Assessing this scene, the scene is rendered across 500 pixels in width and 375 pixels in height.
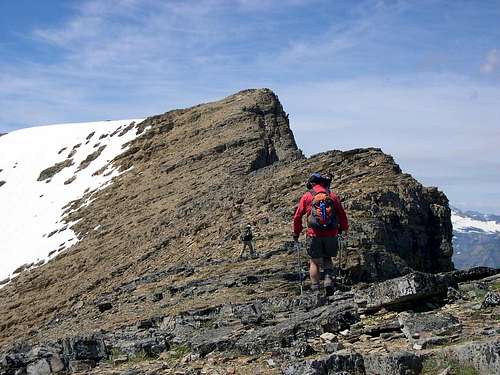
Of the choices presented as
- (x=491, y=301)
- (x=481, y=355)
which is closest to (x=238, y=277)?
(x=491, y=301)

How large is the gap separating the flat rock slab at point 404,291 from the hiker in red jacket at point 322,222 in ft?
7.89

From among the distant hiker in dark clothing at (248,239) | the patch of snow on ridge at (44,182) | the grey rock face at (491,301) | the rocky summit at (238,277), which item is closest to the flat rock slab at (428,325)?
the rocky summit at (238,277)

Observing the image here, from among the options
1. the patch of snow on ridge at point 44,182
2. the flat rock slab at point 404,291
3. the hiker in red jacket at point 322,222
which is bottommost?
the flat rock slab at point 404,291

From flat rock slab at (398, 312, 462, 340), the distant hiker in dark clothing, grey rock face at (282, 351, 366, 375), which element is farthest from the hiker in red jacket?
the distant hiker in dark clothing

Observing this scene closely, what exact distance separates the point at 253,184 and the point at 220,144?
34.2ft

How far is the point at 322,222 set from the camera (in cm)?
1458

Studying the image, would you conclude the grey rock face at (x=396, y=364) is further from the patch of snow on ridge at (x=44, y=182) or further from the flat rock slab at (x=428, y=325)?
the patch of snow on ridge at (x=44, y=182)

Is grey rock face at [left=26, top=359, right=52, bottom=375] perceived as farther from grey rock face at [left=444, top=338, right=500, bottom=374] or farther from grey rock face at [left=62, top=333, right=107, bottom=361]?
grey rock face at [left=444, top=338, right=500, bottom=374]

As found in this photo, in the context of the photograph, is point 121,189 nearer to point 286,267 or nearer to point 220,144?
point 220,144

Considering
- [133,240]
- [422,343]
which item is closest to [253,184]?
[133,240]

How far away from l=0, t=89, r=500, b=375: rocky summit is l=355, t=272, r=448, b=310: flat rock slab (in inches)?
1.2

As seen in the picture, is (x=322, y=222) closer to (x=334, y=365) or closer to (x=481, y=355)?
(x=334, y=365)

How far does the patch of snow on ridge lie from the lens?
153 feet

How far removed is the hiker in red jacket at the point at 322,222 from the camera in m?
14.6
